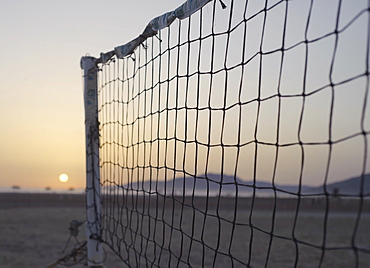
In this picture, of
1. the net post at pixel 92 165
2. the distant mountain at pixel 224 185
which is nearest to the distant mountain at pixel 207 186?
the distant mountain at pixel 224 185

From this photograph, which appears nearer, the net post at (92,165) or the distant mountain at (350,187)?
the distant mountain at (350,187)

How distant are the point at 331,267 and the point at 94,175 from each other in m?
5.25

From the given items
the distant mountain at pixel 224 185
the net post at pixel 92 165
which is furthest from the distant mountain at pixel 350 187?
the net post at pixel 92 165

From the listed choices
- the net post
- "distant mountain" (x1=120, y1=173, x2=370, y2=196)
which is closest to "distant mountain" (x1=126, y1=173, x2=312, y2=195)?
"distant mountain" (x1=120, y1=173, x2=370, y2=196)

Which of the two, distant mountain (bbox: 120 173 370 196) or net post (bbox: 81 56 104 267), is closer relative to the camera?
distant mountain (bbox: 120 173 370 196)

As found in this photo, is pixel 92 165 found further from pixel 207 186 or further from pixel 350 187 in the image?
pixel 350 187

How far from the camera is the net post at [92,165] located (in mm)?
4168

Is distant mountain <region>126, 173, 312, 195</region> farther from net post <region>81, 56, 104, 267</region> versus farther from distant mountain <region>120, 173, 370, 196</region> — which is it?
net post <region>81, 56, 104, 267</region>

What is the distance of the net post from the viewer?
4168 millimetres

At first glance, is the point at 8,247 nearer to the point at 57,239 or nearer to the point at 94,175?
the point at 57,239

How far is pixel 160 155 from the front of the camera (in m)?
3.33

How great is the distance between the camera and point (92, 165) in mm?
4234

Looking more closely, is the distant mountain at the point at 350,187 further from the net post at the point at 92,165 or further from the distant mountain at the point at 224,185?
the net post at the point at 92,165

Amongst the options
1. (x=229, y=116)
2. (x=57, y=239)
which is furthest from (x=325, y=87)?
(x=57, y=239)
